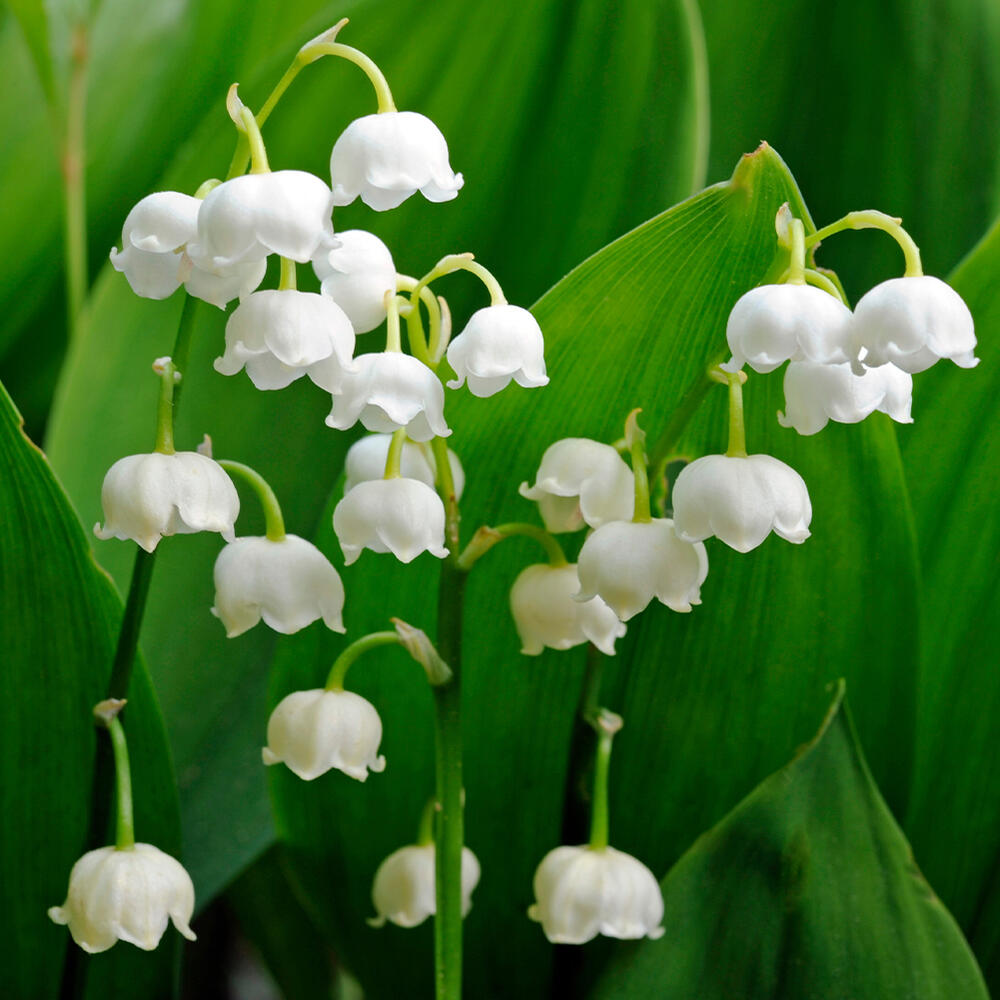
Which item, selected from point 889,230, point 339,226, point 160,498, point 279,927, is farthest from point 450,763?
point 279,927

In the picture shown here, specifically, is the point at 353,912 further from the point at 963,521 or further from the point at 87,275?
the point at 87,275

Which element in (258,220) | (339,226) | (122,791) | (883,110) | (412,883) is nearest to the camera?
(258,220)

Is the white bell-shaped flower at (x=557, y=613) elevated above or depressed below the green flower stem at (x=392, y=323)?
below


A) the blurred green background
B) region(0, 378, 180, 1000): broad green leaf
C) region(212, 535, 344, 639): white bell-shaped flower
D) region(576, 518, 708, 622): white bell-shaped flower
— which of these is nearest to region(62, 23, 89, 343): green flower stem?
the blurred green background

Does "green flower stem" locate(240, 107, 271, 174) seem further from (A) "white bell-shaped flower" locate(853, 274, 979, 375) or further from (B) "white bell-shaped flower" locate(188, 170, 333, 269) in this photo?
(A) "white bell-shaped flower" locate(853, 274, 979, 375)

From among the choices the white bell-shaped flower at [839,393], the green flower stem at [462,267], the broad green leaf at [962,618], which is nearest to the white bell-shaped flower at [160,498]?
the green flower stem at [462,267]

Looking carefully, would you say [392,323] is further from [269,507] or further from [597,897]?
[597,897]

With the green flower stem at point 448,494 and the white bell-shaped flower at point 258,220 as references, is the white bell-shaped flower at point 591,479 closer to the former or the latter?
the green flower stem at point 448,494
